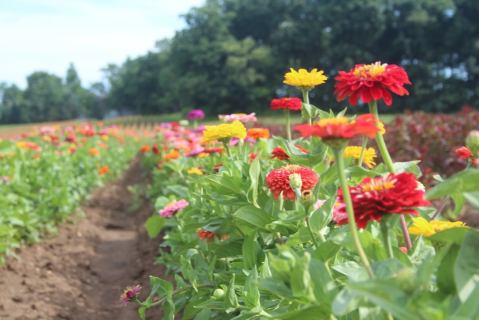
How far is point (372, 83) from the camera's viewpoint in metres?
1.12

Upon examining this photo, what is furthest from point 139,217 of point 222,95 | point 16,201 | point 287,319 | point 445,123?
point 222,95

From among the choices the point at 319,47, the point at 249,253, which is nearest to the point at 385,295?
the point at 249,253

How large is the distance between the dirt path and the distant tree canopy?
26.0 m

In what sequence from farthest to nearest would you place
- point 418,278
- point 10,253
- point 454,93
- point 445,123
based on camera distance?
point 454,93
point 445,123
point 10,253
point 418,278

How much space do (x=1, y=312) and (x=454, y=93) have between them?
3147 centimetres

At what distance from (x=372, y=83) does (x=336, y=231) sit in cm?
38

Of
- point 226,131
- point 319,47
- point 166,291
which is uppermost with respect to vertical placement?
point 319,47

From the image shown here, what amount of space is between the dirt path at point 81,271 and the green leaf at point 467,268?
8.10 feet

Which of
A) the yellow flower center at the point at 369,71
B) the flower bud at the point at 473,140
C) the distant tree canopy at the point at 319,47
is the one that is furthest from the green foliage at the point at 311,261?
the distant tree canopy at the point at 319,47

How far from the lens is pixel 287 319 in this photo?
3.43 feet

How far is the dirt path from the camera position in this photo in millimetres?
3215

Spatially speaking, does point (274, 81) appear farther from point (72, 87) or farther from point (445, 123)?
point (72, 87)

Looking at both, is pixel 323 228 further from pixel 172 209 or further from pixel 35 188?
→ pixel 35 188

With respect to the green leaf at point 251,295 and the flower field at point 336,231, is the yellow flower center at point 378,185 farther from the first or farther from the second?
the green leaf at point 251,295
